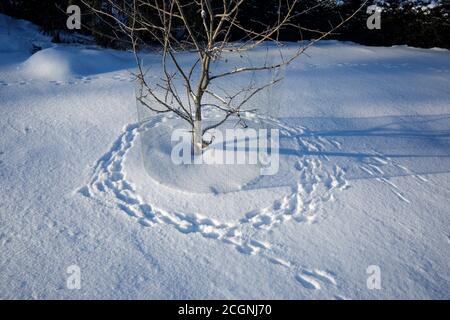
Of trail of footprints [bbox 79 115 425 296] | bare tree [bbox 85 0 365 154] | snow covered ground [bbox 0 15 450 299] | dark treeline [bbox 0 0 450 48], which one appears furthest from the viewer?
dark treeline [bbox 0 0 450 48]

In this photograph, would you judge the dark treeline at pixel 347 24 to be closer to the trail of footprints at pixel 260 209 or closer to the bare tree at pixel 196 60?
the bare tree at pixel 196 60

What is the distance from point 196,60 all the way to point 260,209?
3.26m

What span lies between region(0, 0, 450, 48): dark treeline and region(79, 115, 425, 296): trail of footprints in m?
4.07

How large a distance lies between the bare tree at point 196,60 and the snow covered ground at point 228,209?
464 mm

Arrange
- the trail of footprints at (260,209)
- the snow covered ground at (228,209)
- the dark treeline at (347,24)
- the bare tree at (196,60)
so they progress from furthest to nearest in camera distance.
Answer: the dark treeline at (347,24) < the bare tree at (196,60) < the trail of footprints at (260,209) < the snow covered ground at (228,209)

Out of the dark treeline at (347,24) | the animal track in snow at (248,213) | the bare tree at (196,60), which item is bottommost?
the animal track in snow at (248,213)

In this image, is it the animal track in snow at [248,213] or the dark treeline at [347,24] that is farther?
the dark treeline at [347,24]

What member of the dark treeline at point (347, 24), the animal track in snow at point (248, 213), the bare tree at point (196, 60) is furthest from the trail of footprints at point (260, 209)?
the dark treeline at point (347, 24)

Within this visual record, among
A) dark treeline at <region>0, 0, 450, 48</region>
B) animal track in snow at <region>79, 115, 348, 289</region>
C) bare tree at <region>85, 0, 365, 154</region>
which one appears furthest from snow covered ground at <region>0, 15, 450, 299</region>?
dark treeline at <region>0, 0, 450, 48</region>

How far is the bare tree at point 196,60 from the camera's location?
222 centimetres

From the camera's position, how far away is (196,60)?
16.1ft

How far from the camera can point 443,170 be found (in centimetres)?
287

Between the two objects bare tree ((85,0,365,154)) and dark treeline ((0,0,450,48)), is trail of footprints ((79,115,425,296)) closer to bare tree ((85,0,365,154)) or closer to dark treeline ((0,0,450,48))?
bare tree ((85,0,365,154))

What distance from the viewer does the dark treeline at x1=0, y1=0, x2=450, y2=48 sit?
582cm
